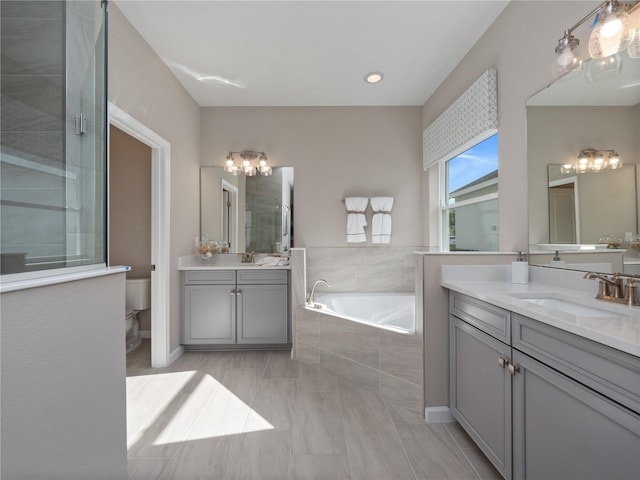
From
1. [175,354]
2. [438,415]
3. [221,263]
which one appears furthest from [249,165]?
[438,415]

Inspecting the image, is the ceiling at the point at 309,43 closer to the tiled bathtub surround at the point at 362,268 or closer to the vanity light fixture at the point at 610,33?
the vanity light fixture at the point at 610,33

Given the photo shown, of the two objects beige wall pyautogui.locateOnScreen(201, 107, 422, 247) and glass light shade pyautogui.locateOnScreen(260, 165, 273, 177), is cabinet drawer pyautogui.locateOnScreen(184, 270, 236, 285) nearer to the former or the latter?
beige wall pyautogui.locateOnScreen(201, 107, 422, 247)

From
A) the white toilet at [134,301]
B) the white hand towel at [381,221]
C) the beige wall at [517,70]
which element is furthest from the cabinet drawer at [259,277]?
the beige wall at [517,70]

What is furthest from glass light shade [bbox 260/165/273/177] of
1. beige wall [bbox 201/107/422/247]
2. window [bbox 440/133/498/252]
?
window [bbox 440/133/498/252]

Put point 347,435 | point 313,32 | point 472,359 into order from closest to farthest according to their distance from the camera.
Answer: point 472,359, point 347,435, point 313,32

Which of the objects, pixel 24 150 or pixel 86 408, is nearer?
pixel 24 150

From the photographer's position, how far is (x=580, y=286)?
1.51m

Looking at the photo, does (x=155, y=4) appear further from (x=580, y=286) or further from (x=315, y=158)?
(x=580, y=286)

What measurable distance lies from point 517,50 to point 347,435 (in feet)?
8.46

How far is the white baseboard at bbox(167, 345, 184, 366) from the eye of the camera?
9.26 feet

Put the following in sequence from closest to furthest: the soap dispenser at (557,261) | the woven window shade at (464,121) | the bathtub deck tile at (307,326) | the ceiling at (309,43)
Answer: the soap dispenser at (557,261)
the ceiling at (309,43)
the woven window shade at (464,121)
the bathtub deck tile at (307,326)

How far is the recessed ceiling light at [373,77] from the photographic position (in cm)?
290

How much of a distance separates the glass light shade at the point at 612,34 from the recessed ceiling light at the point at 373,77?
1.87 metres

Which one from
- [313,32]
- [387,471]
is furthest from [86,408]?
[313,32]
